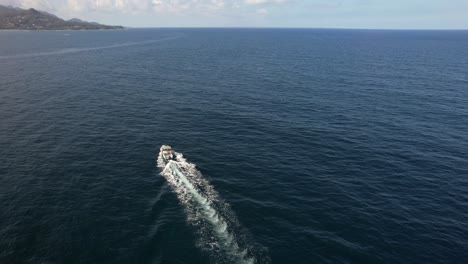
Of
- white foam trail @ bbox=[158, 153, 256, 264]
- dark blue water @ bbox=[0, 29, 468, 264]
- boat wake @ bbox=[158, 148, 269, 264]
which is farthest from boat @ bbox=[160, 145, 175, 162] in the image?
dark blue water @ bbox=[0, 29, 468, 264]

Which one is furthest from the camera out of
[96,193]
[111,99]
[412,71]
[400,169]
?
[412,71]

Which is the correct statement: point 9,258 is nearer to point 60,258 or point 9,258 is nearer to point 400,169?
point 60,258

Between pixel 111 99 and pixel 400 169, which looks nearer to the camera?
pixel 400 169

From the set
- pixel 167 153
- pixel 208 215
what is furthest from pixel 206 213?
pixel 167 153

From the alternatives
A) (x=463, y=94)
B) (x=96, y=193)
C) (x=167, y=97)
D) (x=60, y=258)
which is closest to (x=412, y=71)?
(x=463, y=94)

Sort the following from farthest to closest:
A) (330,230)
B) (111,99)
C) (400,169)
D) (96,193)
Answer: (111,99) < (400,169) < (96,193) < (330,230)

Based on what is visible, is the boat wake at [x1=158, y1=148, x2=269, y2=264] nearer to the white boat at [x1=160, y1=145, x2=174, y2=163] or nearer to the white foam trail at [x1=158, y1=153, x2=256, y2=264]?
the white foam trail at [x1=158, y1=153, x2=256, y2=264]
